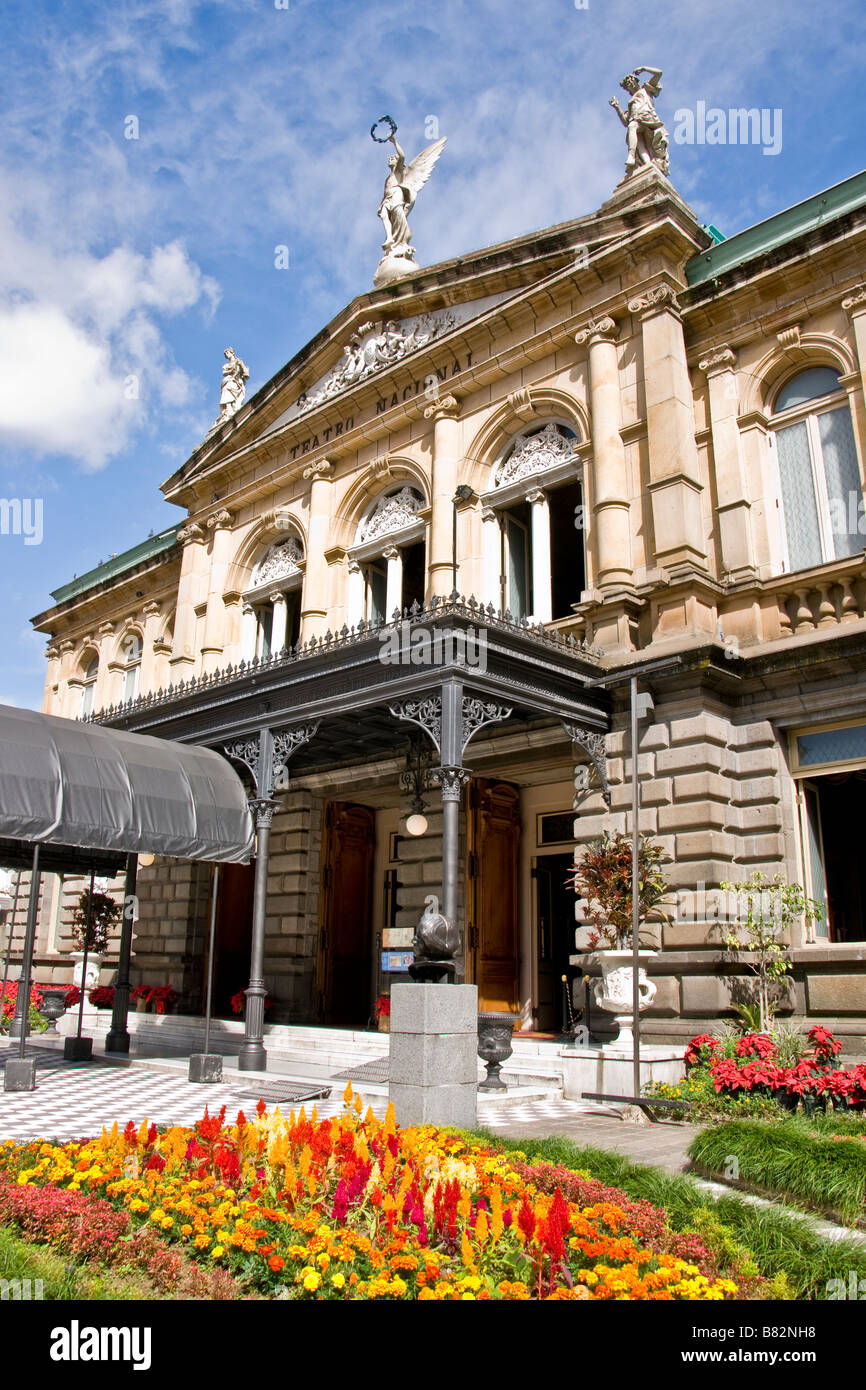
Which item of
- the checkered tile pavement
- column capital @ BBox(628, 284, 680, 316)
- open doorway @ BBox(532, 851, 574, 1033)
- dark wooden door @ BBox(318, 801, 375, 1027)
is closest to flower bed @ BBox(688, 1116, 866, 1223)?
the checkered tile pavement

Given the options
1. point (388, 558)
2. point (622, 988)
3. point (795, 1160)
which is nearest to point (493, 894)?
point (622, 988)

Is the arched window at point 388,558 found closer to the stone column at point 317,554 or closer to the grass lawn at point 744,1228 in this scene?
the stone column at point 317,554

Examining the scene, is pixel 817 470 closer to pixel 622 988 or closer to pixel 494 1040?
pixel 622 988

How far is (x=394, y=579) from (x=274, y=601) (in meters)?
4.21

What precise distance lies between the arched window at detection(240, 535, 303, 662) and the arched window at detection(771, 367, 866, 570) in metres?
10.5

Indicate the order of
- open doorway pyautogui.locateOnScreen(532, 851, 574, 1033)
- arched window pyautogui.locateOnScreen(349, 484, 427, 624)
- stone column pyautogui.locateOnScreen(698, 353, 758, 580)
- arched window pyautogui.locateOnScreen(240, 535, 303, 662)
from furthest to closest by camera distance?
1. arched window pyautogui.locateOnScreen(240, 535, 303, 662)
2. arched window pyautogui.locateOnScreen(349, 484, 427, 624)
3. open doorway pyautogui.locateOnScreen(532, 851, 574, 1033)
4. stone column pyautogui.locateOnScreen(698, 353, 758, 580)

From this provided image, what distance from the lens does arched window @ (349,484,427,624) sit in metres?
19.5

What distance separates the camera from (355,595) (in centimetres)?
2042

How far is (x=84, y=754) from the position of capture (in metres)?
14.1

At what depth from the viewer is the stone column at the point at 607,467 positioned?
15203mm

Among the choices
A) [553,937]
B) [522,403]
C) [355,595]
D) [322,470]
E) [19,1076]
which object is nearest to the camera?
[19,1076]

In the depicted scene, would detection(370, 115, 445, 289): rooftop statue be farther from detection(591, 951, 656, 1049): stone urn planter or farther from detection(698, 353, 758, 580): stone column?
detection(591, 951, 656, 1049): stone urn planter

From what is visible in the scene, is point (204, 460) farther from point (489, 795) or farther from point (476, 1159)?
point (476, 1159)
